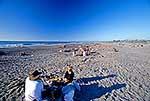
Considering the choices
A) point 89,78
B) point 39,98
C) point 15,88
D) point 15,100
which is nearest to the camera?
point 39,98

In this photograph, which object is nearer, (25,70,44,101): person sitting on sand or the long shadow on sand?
(25,70,44,101): person sitting on sand

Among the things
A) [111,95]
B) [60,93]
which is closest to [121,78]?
[111,95]

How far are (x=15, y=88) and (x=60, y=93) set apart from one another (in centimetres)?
263

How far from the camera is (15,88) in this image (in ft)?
27.2

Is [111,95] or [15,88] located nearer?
[111,95]

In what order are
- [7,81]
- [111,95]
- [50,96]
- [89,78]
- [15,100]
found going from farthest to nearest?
[89,78], [7,81], [111,95], [15,100], [50,96]

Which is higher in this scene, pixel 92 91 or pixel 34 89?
pixel 34 89

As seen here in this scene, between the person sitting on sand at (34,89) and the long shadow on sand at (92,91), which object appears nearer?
the person sitting on sand at (34,89)

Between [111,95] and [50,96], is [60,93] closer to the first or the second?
[50,96]

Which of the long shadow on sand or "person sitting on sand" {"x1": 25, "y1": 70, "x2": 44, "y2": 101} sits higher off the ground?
"person sitting on sand" {"x1": 25, "y1": 70, "x2": 44, "y2": 101}

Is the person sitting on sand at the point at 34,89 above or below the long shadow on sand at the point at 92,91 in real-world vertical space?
above

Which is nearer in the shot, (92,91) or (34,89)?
(34,89)

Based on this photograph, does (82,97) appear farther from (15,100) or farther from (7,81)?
(7,81)

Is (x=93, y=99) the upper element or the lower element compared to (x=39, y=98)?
lower
